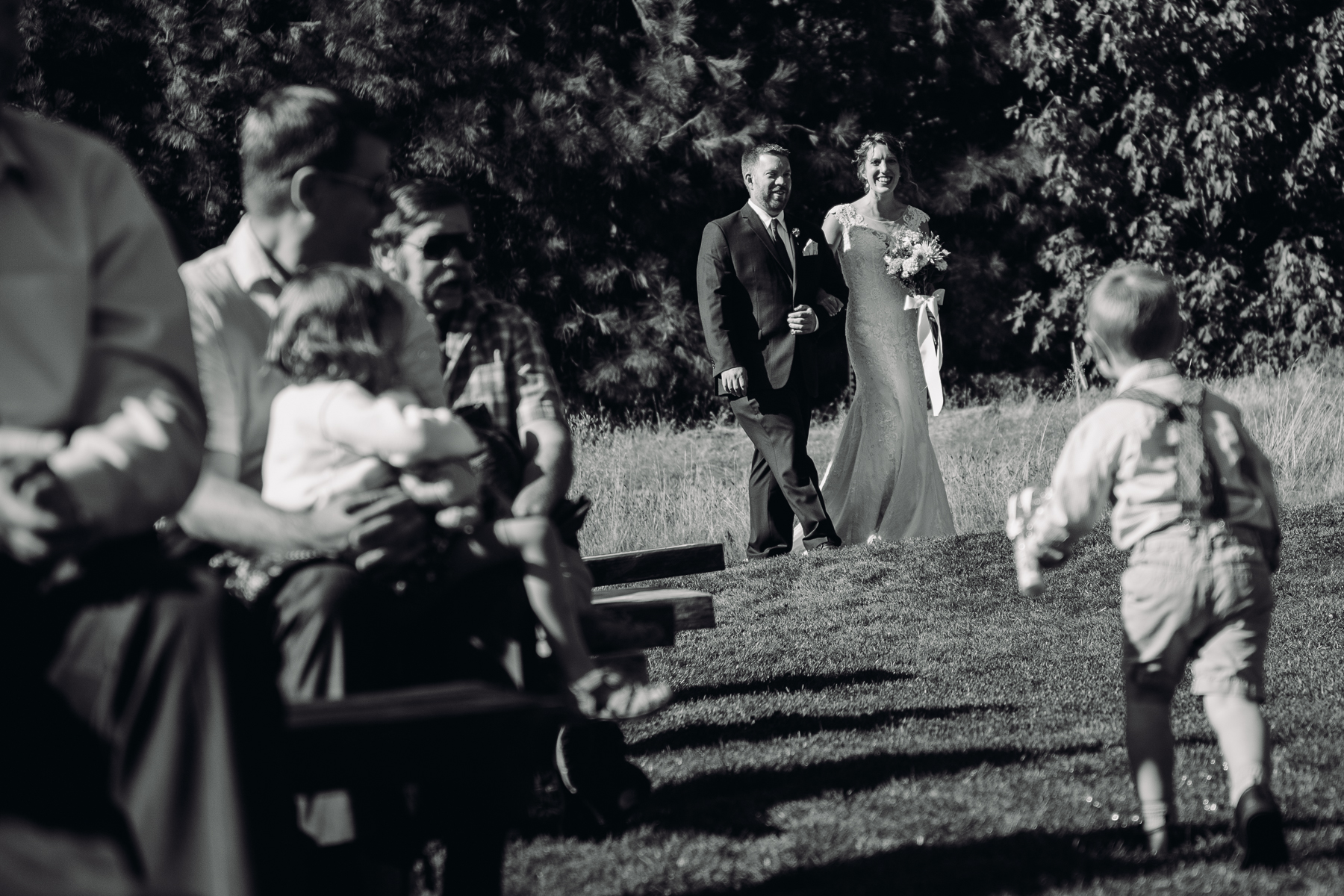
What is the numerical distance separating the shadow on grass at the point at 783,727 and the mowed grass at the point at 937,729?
2 centimetres

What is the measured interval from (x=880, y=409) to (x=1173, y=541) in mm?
6711

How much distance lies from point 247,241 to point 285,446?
62 cm

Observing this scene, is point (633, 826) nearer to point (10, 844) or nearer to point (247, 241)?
point (247, 241)

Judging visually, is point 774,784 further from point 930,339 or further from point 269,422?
point 930,339

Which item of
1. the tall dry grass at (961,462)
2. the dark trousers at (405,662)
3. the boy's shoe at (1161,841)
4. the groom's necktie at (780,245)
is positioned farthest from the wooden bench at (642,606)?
the groom's necktie at (780,245)

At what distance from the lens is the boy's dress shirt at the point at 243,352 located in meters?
3.35

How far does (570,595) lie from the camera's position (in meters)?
3.61

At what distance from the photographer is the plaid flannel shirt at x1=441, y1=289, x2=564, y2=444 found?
3959 mm

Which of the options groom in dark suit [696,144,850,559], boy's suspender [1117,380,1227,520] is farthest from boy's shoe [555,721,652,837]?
groom in dark suit [696,144,850,559]

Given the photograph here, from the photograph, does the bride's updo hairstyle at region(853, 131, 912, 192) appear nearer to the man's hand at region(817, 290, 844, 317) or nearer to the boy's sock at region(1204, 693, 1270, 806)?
the man's hand at region(817, 290, 844, 317)

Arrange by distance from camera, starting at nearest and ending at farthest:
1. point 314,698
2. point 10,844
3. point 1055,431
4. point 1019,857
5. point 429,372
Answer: point 10,844 < point 314,698 < point 429,372 < point 1019,857 < point 1055,431

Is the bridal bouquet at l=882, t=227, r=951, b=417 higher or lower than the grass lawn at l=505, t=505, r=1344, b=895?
higher

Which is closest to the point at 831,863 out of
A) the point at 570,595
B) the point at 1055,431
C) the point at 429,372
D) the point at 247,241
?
the point at 570,595

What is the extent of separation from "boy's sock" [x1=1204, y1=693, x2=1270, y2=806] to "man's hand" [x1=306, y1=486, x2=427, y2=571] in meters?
1.90
